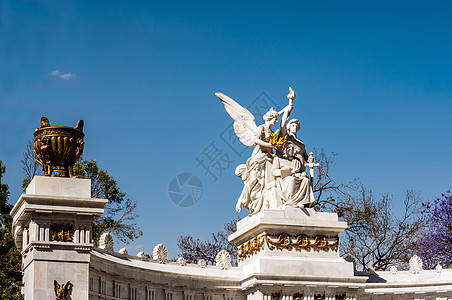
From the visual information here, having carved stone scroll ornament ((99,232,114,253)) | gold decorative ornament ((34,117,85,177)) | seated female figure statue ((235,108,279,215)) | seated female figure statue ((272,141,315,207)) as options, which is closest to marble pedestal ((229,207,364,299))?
seated female figure statue ((272,141,315,207))

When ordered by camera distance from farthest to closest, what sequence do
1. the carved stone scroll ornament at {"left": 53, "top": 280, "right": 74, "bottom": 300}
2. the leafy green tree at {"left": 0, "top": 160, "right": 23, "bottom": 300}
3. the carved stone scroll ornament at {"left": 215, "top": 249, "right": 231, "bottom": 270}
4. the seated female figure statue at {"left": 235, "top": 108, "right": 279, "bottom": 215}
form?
1. the leafy green tree at {"left": 0, "top": 160, "right": 23, "bottom": 300}
2. the carved stone scroll ornament at {"left": 215, "top": 249, "right": 231, "bottom": 270}
3. the seated female figure statue at {"left": 235, "top": 108, "right": 279, "bottom": 215}
4. the carved stone scroll ornament at {"left": 53, "top": 280, "right": 74, "bottom": 300}

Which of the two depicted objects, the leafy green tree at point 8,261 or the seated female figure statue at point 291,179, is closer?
the seated female figure statue at point 291,179

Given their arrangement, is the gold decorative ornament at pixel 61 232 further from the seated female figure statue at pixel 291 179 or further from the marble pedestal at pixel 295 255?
the seated female figure statue at pixel 291 179

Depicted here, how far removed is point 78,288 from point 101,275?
329 cm

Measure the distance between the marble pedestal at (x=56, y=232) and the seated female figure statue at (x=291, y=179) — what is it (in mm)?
8396

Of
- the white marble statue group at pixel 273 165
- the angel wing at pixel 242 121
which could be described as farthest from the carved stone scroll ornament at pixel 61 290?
the angel wing at pixel 242 121

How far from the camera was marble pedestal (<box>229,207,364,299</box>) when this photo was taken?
26.3m

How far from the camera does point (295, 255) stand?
87.9 feet

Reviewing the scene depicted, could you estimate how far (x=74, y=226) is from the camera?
20.6 meters

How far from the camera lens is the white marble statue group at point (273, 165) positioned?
27344 millimetres

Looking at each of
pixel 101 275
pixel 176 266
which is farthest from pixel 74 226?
pixel 176 266

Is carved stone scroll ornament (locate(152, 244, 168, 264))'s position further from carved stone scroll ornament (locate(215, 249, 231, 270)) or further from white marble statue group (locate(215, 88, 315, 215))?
white marble statue group (locate(215, 88, 315, 215))

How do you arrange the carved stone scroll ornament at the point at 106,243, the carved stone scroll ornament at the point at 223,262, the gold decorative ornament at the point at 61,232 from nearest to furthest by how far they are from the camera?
the gold decorative ornament at the point at 61,232, the carved stone scroll ornament at the point at 106,243, the carved stone scroll ornament at the point at 223,262

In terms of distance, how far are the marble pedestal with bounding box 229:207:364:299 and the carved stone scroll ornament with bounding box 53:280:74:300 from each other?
770 centimetres
